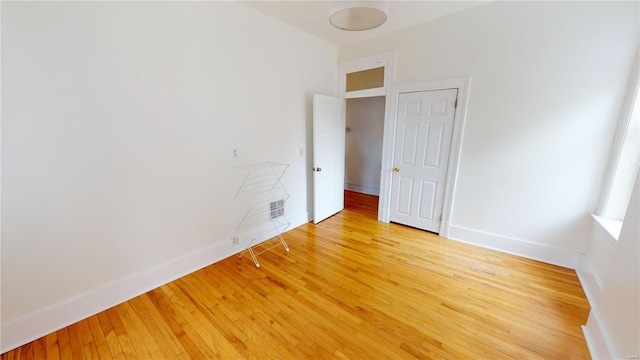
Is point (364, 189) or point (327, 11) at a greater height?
point (327, 11)

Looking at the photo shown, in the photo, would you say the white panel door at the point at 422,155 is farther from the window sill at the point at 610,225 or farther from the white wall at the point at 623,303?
the white wall at the point at 623,303

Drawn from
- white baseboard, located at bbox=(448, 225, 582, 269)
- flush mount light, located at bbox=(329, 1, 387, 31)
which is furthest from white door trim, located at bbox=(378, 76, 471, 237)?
flush mount light, located at bbox=(329, 1, 387, 31)

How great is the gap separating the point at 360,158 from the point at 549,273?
367 centimetres

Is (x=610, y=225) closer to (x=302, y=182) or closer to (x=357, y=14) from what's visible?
(x=357, y=14)

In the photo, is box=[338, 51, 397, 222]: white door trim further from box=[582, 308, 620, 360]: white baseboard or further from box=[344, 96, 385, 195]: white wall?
box=[582, 308, 620, 360]: white baseboard

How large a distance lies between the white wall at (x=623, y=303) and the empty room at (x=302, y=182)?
0.05 ft

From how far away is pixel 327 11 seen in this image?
256 cm

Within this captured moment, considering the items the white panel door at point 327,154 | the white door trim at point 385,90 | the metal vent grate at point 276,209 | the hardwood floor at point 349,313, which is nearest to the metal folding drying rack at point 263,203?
the metal vent grate at point 276,209

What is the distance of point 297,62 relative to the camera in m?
3.11

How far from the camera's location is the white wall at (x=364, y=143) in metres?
5.04

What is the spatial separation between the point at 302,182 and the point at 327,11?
217 cm

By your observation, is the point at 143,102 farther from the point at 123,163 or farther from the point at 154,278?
the point at 154,278

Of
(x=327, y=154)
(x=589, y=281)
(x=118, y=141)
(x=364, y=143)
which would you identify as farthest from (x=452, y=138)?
(x=118, y=141)

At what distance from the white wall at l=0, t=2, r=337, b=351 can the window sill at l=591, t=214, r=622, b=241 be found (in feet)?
11.1
